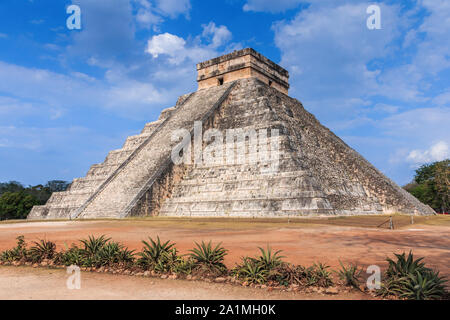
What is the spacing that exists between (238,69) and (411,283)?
19018mm

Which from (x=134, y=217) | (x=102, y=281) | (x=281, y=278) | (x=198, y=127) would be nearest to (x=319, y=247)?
(x=281, y=278)

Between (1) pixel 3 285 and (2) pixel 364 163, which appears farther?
(2) pixel 364 163

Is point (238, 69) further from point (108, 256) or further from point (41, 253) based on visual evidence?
point (108, 256)

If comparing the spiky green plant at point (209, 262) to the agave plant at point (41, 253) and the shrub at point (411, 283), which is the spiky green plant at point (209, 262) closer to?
the shrub at point (411, 283)

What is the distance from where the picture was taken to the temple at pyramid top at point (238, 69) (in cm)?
2092

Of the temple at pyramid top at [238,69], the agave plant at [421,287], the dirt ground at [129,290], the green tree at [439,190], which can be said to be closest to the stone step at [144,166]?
the temple at pyramid top at [238,69]

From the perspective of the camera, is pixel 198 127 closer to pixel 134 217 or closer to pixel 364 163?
pixel 134 217

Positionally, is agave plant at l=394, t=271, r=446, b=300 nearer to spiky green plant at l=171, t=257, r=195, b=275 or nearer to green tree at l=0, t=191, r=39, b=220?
spiky green plant at l=171, t=257, r=195, b=275

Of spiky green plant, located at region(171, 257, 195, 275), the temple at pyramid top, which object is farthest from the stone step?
spiky green plant, located at region(171, 257, 195, 275)

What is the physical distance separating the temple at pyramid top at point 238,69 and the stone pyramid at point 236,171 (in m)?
0.07

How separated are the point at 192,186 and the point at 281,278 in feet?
36.2

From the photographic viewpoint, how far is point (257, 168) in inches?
548

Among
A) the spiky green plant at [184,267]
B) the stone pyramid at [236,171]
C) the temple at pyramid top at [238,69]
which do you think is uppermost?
the temple at pyramid top at [238,69]

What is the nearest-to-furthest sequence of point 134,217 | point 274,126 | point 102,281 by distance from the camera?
point 102,281
point 134,217
point 274,126
